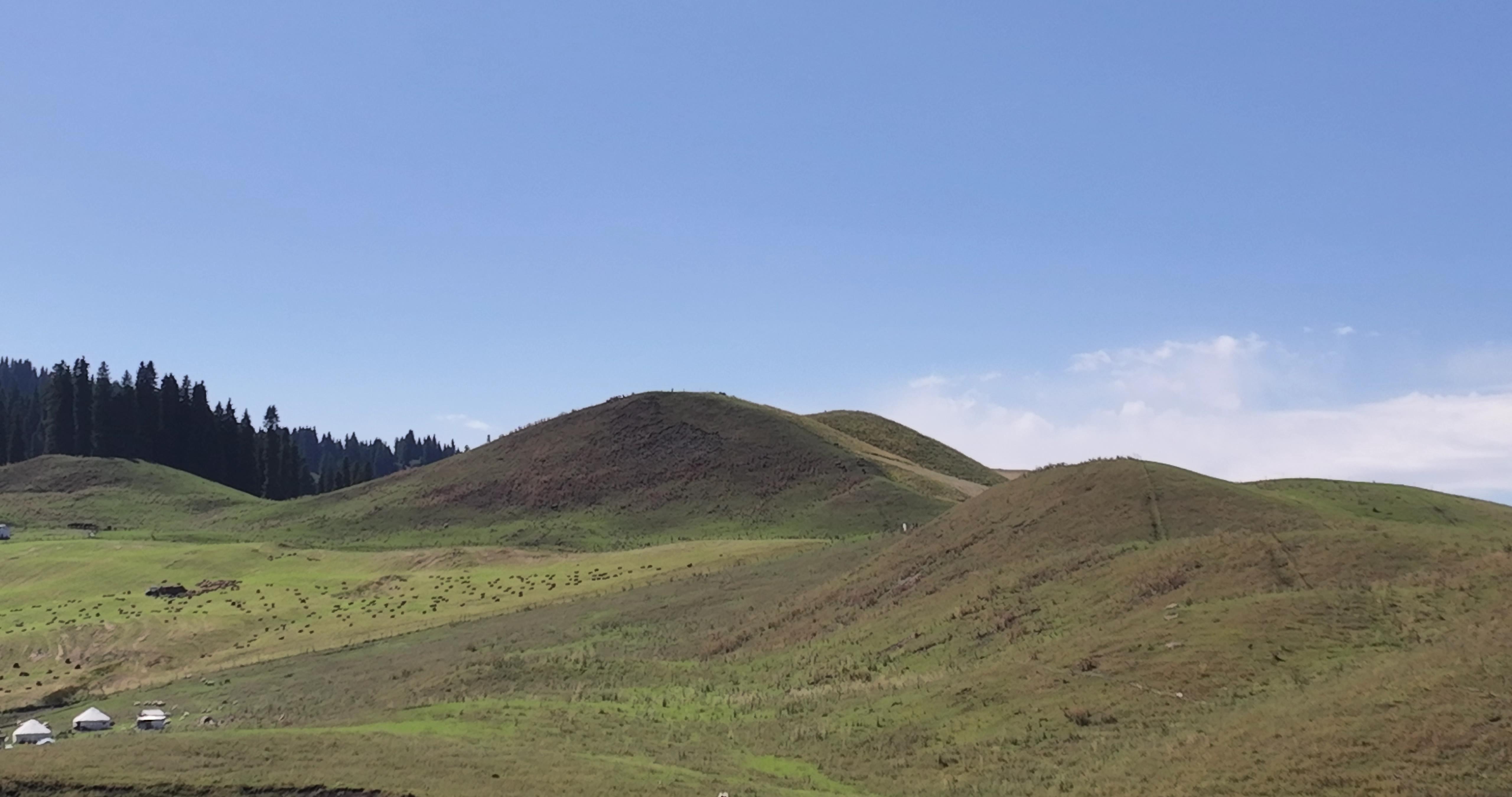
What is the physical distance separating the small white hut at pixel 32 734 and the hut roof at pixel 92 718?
101 inches

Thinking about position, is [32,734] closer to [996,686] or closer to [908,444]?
[996,686]

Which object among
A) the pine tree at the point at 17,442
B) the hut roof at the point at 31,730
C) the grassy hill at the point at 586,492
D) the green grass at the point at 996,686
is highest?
the pine tree at the point at 17,442

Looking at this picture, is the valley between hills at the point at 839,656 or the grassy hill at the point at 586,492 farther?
the grassy hill at the point at 586,492

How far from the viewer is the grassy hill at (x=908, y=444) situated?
5910 inches

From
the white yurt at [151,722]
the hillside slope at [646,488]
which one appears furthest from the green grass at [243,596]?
the hillside slope at [646,488]

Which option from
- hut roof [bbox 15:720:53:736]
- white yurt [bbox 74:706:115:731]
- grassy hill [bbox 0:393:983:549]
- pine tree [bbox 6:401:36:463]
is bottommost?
white yurt [bbox 74:706:115:731]

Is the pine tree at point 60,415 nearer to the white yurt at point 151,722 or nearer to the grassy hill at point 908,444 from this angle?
the grassy hill at point 908,444

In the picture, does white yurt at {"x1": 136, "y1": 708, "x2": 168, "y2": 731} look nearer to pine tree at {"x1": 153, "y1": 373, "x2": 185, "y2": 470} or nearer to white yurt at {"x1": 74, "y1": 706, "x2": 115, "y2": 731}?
white yurt at {"x1": 74, "y1": 706, "x2": 115, "y2": 731}

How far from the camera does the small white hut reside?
3578 centimetres

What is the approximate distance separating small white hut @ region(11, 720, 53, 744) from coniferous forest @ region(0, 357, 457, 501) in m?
139

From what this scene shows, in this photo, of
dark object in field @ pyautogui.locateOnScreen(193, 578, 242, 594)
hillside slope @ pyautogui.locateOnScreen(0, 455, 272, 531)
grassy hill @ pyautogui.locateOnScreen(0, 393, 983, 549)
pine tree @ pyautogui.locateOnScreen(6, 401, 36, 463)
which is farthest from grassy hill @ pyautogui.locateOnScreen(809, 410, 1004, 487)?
pine tree @ pyautogui.locateOnScreen(6, 401, 36, 463)

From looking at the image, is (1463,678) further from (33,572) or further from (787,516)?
(33,572)

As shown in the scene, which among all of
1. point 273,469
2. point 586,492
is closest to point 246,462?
point 273,469

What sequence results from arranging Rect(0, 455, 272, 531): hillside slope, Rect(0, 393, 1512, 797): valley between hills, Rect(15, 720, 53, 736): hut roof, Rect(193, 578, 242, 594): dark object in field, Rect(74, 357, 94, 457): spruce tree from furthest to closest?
Rect(74, 357, 94, 457): spruce tree, Rect(0, 455, 272, 531): hillside slope, Rect(193, 578, 242, 594): dark object in field, Rect(15, 720, 53, 736): hut roof, Rect(0, 393, 1512, 797): valley between hills
